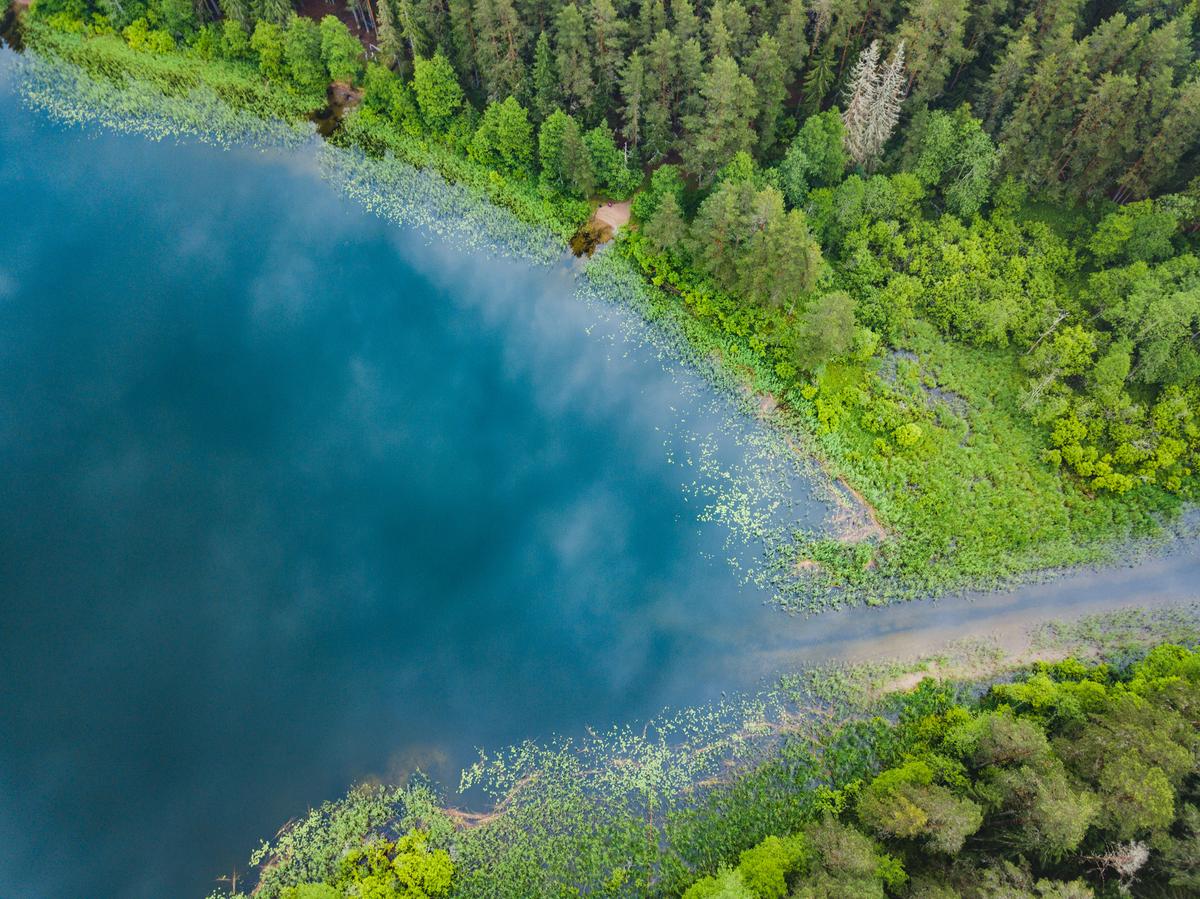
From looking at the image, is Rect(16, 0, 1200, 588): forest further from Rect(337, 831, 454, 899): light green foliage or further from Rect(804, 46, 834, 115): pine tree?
Rect(337, 831, 454, 899): light green foliage

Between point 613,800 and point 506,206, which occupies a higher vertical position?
point 506,206

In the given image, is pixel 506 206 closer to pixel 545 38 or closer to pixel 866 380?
pixel 545 38

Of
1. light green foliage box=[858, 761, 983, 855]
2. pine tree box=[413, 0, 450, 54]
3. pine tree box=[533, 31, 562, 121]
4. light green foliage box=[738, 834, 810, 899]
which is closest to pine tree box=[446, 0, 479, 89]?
pine tree box=[413, 0, 450, 54]

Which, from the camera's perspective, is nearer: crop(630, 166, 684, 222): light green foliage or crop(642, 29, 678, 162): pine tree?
crop(642, 29, 678, 162): pine tree

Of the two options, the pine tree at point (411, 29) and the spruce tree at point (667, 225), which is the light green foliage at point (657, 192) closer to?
the spruce tree at point (667, 225)

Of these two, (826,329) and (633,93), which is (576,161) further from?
(826,329)

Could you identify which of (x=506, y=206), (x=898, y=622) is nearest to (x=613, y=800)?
(x=898, y=622)
